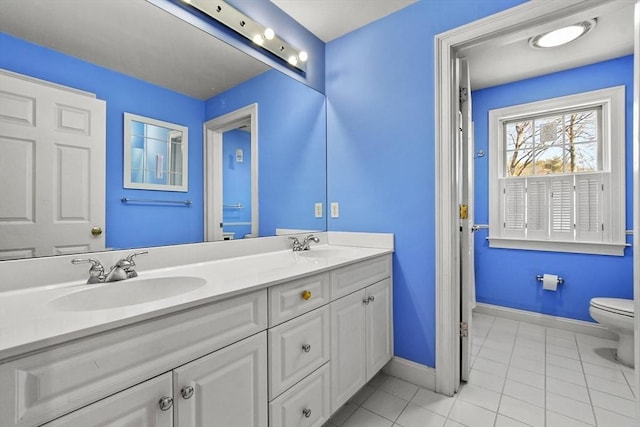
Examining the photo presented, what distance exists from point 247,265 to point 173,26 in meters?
1.14

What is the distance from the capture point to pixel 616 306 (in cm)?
200

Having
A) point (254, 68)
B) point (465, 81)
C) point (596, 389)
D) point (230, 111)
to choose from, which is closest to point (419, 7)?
point (465, 81)

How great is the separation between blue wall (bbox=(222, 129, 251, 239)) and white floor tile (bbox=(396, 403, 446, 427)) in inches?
48.8

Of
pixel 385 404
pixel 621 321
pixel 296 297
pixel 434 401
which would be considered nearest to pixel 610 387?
pixel 621 321

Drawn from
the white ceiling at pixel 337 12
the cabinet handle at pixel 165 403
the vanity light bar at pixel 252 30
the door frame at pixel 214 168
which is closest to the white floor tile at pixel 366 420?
the cabinet handle at pixel 165 403

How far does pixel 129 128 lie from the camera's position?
1.17m

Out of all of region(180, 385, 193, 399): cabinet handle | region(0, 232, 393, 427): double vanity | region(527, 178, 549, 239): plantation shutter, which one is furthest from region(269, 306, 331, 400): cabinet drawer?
region(527, 178, 549, 239): plantation shutter

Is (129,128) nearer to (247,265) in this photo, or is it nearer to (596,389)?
(247,265)

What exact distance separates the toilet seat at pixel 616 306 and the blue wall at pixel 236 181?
246 cm

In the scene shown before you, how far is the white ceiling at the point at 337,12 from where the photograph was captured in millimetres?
1768

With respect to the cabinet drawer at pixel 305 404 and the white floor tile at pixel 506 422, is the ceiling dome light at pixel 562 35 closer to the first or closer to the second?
the white floor tile at pixel 506 422

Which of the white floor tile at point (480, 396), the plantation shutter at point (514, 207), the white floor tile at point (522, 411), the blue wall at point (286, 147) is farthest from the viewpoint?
the plantation shutter at point (514, 207)

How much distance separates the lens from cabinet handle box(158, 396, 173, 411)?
733 mm

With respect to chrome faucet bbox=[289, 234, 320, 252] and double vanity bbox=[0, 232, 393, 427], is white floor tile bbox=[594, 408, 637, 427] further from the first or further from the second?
chrome faucet bbox=[289, 234, 320, 252]
